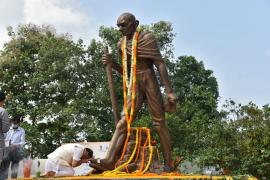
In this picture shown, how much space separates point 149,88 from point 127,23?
46.9 inches

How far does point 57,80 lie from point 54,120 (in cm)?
201

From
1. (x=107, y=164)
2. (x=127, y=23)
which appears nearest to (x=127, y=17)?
(x=127, y=23)

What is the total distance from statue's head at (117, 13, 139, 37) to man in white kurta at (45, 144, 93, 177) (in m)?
2.18

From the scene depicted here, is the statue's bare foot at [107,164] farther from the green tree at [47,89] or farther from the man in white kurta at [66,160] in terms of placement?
the green tree at [47,89]

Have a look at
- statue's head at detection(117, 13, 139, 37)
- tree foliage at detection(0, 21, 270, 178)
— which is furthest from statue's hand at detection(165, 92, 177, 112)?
tree foliage at detection(0, 21, 270, 178)

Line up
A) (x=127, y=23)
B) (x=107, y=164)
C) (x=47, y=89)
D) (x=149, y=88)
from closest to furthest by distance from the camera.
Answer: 1. (x=107, y=164)
2. (x=149, y=88)
3. (x=127, y=23)
4. (x=47, y=89)

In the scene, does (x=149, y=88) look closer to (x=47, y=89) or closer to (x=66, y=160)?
(x=66, y=160)

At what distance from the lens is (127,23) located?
8586 millimetres

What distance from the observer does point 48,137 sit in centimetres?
2416

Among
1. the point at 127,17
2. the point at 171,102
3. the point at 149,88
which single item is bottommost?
the point at 171,102

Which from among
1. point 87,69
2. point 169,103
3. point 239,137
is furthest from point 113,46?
point 169,103

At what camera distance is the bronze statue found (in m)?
8.31

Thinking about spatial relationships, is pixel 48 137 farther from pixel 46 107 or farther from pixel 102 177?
pixel 102 177

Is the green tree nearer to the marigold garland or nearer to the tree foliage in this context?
the tree foliage
